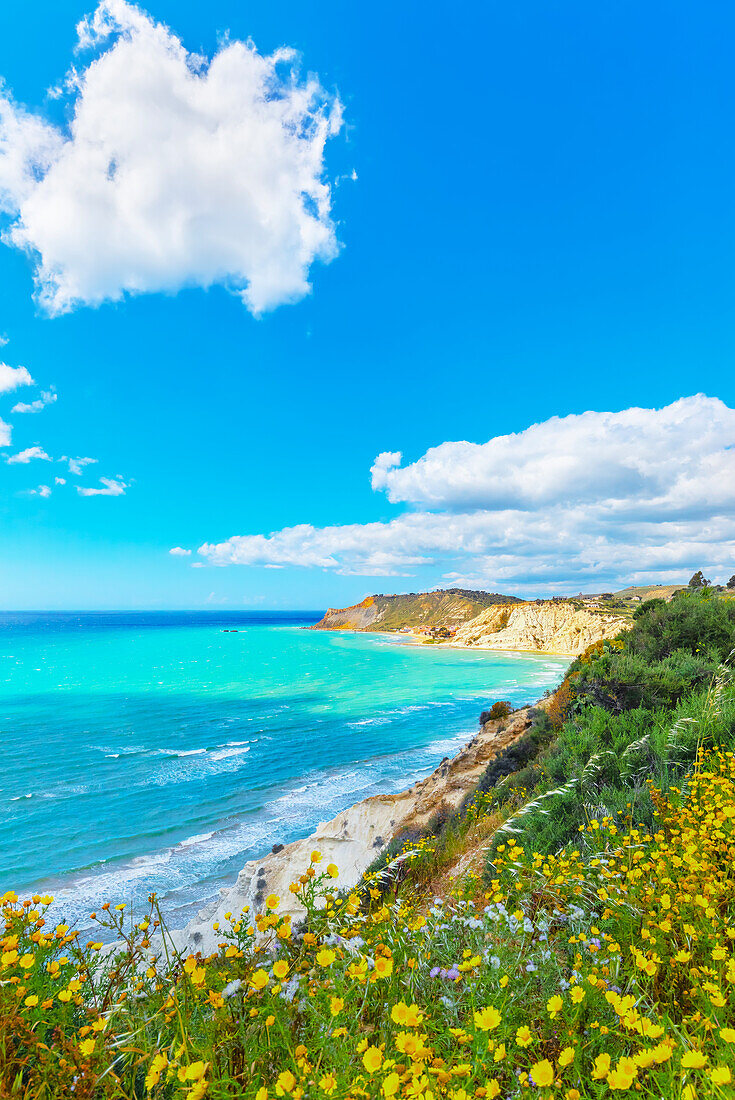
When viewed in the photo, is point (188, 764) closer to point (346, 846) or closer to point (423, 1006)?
point (346, 846)

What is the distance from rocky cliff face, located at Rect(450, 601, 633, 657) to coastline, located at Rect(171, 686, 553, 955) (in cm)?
6951

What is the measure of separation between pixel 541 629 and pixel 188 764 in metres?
84.6

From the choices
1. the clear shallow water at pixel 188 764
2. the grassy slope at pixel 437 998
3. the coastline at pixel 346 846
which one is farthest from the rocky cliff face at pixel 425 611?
the grassy slope at pixel 437 998

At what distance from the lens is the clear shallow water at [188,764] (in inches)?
517

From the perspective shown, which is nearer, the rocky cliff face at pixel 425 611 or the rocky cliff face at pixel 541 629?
the rocky cliff face at pixel 541 629

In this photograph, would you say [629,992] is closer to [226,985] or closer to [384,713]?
[226,985]

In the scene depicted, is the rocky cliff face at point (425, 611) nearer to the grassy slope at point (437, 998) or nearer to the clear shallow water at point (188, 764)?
the clear shallow water at point (188, 764)

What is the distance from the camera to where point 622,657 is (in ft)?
30.7

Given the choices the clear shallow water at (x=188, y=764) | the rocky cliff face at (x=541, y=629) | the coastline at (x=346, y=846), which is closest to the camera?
the coastline at (x=346, y=846)

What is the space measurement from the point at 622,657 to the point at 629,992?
7.85m

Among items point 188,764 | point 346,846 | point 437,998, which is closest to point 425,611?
point 188,764

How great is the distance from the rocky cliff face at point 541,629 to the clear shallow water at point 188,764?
3879 centimetres

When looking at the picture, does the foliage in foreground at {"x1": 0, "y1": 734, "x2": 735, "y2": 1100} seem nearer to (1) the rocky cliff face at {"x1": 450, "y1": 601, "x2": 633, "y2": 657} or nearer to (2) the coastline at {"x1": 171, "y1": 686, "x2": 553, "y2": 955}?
(2) the coastline at {"x1": 171, "y1": 686, "x2": 553, "y2": 955}

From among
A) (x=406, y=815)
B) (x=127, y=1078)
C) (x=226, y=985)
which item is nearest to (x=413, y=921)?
(x=226, y=985)
